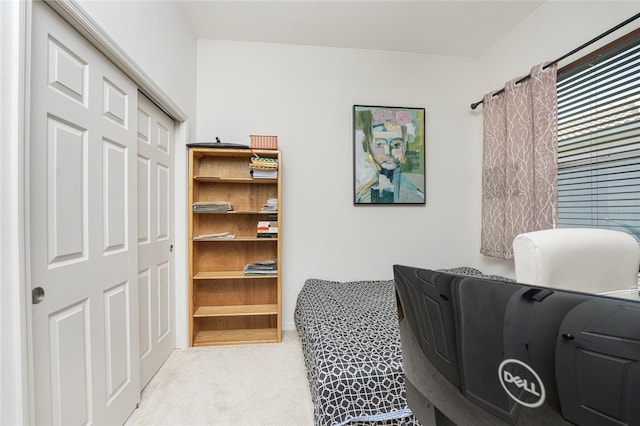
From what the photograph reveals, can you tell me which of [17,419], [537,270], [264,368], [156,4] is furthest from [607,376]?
[156,4]

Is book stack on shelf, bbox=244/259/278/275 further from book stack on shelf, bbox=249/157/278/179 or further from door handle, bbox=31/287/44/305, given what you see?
door handle, bbox=31/287/44/305

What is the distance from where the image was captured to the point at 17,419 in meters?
0.90

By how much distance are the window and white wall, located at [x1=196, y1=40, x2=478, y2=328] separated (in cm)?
96

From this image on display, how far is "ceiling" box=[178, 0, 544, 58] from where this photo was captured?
225 centimetres

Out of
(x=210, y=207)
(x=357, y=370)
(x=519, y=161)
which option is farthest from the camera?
(x=210, y=207)

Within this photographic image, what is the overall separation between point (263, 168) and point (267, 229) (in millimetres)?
546

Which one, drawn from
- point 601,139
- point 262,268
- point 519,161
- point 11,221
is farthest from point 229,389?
point 601,139

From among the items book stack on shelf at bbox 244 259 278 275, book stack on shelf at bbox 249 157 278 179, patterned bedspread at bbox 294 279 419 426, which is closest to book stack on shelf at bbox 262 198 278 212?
book stack on shelf at bbox 249 157 278 179

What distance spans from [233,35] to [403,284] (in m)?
2.94

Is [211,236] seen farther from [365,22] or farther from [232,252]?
[365,22]

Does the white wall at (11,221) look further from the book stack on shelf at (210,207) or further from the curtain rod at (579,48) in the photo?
the curtain rod at (579,48)

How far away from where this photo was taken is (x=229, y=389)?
1.80 m

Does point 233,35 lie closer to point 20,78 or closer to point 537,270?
point 20,78

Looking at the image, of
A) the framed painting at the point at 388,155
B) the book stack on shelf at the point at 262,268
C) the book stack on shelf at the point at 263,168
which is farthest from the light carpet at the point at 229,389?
the framed painting at the point at 388,155
